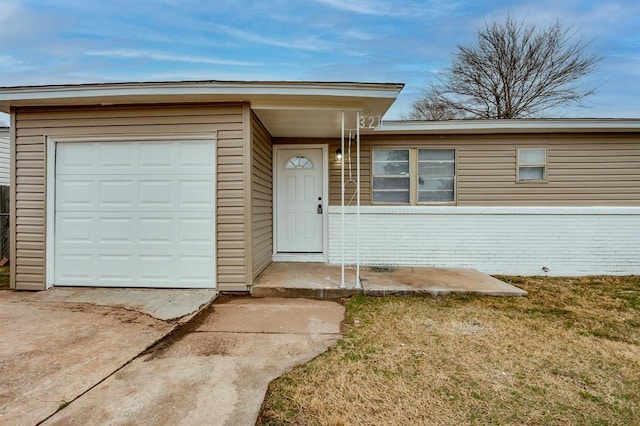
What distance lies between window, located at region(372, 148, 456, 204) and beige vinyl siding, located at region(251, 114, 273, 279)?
6.90 feet

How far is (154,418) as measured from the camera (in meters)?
1.77

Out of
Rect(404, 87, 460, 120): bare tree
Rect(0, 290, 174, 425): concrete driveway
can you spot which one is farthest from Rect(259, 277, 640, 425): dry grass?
Rect(404, 87, 460, 120): bare tree

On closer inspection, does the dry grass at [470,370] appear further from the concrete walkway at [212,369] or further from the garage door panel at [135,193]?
the garage door panel at [135,193]

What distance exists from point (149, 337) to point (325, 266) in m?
3.36

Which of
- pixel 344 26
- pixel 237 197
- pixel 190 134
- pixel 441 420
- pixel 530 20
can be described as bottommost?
pixel 441 420

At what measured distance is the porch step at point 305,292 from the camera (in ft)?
14.2

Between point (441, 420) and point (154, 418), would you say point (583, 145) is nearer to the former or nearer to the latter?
point (441, 420)

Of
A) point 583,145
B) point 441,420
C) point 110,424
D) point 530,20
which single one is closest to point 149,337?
point 110,424

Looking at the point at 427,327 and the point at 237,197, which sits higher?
the point at 237,197

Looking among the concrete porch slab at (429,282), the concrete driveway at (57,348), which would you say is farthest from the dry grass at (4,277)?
the concrete porch slab at (429,282)

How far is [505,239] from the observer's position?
5.90 meters

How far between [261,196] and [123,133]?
6.95ft

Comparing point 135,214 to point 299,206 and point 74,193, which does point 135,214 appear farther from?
point 299,206

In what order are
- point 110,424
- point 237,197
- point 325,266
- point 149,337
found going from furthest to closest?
1. point 325,266
2. point 237,197
3. point 149,337
4. point 110,424
